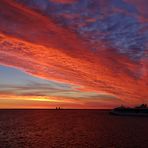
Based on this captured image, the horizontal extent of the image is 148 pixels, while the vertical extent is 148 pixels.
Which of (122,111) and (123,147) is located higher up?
(122,111)

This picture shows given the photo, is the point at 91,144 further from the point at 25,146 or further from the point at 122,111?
the point at 122,111

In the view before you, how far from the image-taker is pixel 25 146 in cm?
4975

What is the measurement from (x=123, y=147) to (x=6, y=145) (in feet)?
70.0

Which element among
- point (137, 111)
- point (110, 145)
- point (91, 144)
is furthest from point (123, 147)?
point (137, 111)

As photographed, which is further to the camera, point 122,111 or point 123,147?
point 122,111

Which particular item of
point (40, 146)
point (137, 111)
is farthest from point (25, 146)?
point (137, 111)

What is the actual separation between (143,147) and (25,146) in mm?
21241

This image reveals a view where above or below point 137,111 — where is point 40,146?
below

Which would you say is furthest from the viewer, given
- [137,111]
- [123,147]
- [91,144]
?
[137,111]

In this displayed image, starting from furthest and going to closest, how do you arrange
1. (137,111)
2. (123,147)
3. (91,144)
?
(137,111) → (91,144) → (123,147)

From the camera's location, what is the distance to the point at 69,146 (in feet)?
165

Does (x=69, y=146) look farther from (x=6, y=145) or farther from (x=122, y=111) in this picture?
(x=122, y=111)

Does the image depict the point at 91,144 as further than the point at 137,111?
No

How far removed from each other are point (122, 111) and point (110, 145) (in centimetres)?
14687
